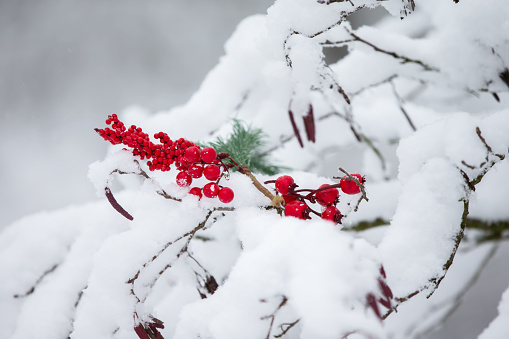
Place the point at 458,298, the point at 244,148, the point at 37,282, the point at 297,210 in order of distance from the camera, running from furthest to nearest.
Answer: the point at 458,298
the point at 37,282
the point at 244,148
the point at 297,210

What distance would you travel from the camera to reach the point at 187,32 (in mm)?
2918

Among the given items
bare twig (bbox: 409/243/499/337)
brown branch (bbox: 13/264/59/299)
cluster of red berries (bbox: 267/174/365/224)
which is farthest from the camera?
bare twig (bbox: 409/243/499/337)

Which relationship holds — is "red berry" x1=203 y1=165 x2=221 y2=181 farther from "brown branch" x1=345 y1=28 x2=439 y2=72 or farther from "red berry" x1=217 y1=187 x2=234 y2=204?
"brown branch" x1=345 y1=28 x2=439 y2=72

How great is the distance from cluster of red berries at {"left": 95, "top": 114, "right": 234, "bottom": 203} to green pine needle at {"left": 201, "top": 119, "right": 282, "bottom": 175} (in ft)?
0.51

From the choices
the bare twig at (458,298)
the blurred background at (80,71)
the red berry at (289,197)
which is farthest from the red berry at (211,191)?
the blurred background at (80,71)

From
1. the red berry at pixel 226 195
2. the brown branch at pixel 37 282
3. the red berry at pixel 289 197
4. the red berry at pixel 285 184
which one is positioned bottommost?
the red berry at pixel 289 197

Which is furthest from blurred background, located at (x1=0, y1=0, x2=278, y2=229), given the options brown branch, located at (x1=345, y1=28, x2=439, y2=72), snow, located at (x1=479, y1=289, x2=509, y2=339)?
snow, located at (x1=479, y1=289, x2=509, y2=339)

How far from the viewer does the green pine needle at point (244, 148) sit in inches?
26.3

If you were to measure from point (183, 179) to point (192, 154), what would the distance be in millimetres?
51

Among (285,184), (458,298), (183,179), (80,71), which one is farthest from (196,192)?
(80,71)

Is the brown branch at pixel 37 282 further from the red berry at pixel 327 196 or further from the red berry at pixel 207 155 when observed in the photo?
the red berry at pixel 327 196

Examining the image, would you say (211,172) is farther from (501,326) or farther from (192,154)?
(501,326)

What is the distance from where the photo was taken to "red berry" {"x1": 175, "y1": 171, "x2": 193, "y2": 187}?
509mm

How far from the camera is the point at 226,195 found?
18.7 inches
